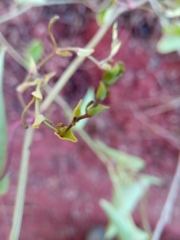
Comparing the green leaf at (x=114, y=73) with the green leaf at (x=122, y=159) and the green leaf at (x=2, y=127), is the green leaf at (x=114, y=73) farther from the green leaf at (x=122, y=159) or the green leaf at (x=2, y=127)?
the green leaf at (x=122, y=159)

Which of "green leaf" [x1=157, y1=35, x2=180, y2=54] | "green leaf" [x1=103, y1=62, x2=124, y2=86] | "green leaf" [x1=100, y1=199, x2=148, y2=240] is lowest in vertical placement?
"green leaf" [x1=100, y1=199, x2=148, y2=240]

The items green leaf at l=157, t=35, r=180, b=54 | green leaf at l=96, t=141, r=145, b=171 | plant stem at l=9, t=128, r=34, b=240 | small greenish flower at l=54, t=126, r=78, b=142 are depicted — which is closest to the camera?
small greenish flower at l=54, t=126, r=78, b=142

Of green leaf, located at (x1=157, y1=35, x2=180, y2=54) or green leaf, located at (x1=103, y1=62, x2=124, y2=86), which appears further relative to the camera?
green leaf, located at (x1=157, y1=35, x2=180, y2=54)

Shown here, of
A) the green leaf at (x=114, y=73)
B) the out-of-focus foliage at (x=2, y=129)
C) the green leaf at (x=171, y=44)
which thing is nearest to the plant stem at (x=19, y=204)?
the out-of-focus foliage at (x=2, y=129)

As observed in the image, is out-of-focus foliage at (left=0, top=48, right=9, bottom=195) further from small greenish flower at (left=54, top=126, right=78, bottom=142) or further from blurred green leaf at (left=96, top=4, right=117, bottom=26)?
blurred green leaf at (left=96, top=4, right=117, bottom=26)

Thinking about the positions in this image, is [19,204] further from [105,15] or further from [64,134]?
[105,15]

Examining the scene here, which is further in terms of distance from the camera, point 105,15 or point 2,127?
point 105,15

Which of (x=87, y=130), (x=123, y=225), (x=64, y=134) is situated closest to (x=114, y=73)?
(x=64, y=134)

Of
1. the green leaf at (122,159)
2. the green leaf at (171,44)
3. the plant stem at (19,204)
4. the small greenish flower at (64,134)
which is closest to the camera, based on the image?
the small greenish flower at (64,134)

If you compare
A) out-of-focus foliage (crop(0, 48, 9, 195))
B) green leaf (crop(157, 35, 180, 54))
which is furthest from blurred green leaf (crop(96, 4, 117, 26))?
out-of-focus foliage (crop(0, 48, 9, 195))

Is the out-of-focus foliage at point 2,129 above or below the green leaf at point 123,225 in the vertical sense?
above
